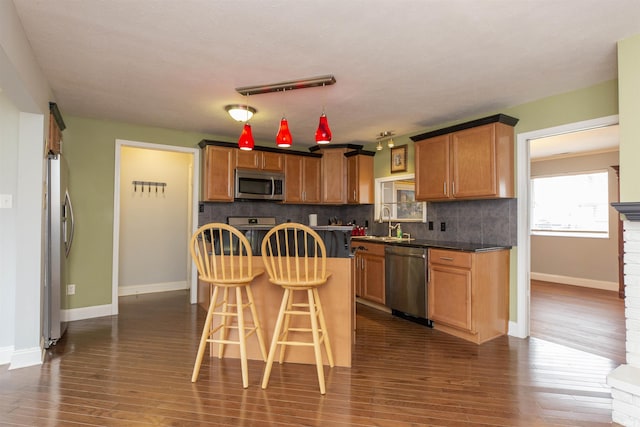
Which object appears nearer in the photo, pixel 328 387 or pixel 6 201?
pixel 328 387

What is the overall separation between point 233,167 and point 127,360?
8.70 feet

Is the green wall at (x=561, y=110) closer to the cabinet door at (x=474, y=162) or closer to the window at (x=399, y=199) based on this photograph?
the cabinet door at (x=474, y=162)

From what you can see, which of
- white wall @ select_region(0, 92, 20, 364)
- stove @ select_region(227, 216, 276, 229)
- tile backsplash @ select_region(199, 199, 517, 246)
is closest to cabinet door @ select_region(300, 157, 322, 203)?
tile backsplash @ select_region(199, 199, 517, 246)

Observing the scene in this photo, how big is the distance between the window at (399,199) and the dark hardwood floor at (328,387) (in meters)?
1.81

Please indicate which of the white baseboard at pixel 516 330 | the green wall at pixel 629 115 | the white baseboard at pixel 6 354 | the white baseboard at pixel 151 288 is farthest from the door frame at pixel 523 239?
the white baseboard at pixel 151 288

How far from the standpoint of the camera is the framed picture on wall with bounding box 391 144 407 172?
16.0ft

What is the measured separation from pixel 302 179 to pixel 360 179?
0.88 metres

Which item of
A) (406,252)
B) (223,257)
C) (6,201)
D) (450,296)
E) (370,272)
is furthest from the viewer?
(370,272)

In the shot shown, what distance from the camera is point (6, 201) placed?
2760 mm

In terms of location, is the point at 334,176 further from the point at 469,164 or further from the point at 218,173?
the point at 469,164

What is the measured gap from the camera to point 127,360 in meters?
2.80

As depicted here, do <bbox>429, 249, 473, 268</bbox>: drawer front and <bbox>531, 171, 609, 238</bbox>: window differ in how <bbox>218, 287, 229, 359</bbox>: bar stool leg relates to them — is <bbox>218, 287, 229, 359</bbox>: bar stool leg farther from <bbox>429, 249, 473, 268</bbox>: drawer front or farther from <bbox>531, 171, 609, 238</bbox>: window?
<bbox>531, 171, 609, 238</bbox>: window

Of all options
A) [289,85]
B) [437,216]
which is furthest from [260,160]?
[437,216]

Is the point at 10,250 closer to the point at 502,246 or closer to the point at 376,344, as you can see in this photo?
the point at 376,344
